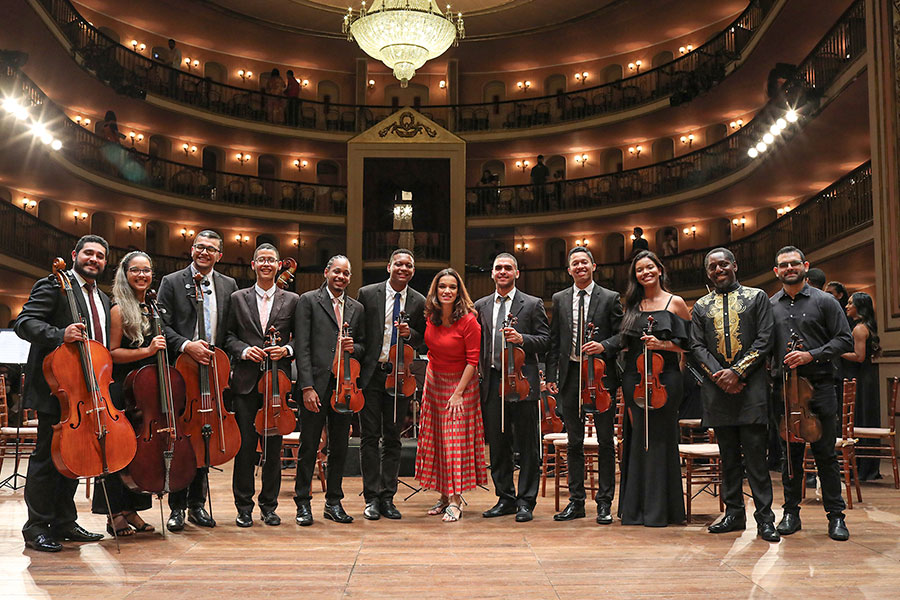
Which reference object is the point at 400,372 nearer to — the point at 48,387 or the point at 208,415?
the point at 208,415

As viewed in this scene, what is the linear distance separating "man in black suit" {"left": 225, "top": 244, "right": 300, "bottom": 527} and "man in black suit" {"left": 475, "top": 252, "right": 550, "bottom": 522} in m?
1.24

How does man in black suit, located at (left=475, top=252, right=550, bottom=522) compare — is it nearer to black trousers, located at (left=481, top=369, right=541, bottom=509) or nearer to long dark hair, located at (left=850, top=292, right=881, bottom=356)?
black trousers, located at (left=481, top=369, right=541, bottom=509)

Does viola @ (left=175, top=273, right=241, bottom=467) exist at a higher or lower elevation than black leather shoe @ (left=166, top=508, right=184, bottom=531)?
higher

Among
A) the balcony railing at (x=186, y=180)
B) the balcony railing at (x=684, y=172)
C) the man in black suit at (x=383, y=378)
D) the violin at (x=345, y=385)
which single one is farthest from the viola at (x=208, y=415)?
the balcony railing at (x=186, y=180)

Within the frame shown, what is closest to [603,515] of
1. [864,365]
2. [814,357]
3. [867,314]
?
[814,357]

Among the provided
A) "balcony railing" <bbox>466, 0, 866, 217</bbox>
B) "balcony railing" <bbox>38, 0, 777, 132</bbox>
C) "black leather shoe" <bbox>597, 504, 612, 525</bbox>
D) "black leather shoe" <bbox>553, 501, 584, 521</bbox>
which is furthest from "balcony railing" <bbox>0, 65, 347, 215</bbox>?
"black leather shoe" <bbox>597, 504, 612, 525</bbox>

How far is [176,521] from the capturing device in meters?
4.56

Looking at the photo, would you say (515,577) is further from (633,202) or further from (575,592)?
(633,202)

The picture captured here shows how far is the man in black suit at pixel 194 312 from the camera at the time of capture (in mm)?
4578

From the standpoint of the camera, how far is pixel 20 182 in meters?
16.7

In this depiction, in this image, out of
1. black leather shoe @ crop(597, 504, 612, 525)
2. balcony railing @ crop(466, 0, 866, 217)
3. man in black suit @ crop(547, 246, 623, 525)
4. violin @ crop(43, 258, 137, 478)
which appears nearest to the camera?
Answer: violin @ crop(43, 258, 137, 478)

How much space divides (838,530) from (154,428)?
3602 mm

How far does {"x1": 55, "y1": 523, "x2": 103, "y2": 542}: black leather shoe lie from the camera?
4.19 m

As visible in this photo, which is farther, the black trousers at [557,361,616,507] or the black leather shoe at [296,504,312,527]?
the black trousers at [557,361,616,507]
